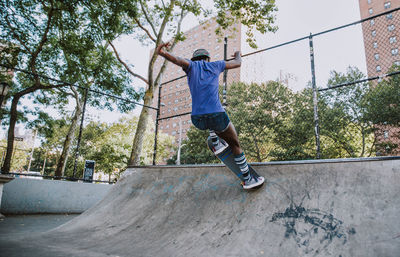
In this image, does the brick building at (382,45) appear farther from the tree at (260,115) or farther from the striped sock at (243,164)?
the tree at (260,115)

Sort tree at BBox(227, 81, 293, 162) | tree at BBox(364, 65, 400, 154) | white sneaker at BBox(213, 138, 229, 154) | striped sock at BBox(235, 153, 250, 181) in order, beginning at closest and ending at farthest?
striped sock at BBox(235, 153, 250, 181) → white sneaker at BBox(213, 138, 229, 154) → tree at BBox(364, 65, 400, 154) → tree at BBox(227, 81, 293, 162)

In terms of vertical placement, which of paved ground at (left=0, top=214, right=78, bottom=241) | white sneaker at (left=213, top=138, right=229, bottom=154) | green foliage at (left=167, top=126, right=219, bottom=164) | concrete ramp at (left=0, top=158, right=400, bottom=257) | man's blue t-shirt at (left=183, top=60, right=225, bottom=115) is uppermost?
green foliage at (left=167, top=126, right=219, bottom=164)

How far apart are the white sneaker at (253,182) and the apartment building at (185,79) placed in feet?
11.2

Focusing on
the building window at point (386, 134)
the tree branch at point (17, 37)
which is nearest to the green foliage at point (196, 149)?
the building window at point (386, 134)

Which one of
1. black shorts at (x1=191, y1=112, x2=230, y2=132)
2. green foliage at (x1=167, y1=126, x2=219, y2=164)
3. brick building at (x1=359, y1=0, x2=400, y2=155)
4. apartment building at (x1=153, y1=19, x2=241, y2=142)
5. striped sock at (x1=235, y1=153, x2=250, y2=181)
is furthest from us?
green foliage at (x1=167, y1=126, x2=219, y2=164)

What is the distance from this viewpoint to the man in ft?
9.03

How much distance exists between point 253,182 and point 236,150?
0.48m

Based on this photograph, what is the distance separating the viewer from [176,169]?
4.42 meters

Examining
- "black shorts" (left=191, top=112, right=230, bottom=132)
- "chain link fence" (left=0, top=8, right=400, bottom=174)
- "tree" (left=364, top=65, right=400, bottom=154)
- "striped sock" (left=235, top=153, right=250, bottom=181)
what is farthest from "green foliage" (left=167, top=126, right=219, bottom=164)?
"black shorts" (left=191, top=112, right=230, bottom=132)

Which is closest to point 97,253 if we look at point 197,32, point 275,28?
point 275,28

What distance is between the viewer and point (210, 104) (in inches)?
110

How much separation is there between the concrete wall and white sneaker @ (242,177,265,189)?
22.6ft

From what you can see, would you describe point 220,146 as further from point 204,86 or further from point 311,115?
point 311,115

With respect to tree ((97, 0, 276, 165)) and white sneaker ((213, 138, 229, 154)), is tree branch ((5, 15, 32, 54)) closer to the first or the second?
tree ((97, 0, 276, 165))
